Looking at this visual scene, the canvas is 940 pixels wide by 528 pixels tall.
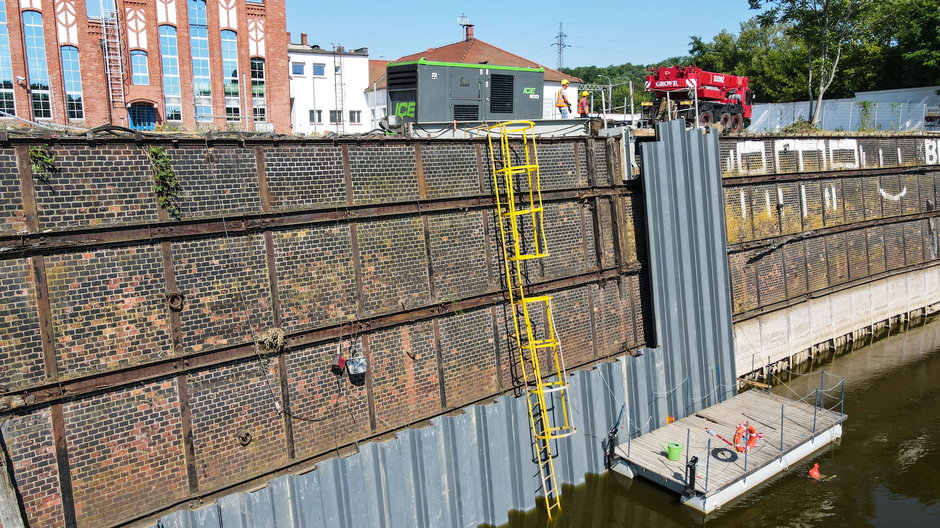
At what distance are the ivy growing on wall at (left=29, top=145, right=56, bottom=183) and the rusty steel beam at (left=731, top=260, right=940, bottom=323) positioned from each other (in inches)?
679

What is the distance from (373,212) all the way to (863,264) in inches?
846

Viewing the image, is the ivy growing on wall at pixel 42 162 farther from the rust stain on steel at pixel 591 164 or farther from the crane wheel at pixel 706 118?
the crane wheel at pixel 706 118

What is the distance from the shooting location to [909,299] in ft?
93.4

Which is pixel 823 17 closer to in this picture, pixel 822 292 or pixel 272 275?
pixel 822 292

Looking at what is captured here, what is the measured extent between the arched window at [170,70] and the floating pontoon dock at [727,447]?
22.5 meters

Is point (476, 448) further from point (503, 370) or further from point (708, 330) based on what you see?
point (708, 330)

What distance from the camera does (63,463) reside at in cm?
988

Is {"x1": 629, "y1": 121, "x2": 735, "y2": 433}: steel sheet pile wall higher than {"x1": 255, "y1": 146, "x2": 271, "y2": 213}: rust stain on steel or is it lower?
lower

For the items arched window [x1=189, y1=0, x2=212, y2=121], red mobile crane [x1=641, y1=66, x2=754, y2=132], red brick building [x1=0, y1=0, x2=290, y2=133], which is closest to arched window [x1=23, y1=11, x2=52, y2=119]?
red brick building [x1=0, y1=0, x2=290, y2=133]

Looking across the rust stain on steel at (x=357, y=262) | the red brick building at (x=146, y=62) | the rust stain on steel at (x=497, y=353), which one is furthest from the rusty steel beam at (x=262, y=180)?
the red brick building at (x=146, y=62)

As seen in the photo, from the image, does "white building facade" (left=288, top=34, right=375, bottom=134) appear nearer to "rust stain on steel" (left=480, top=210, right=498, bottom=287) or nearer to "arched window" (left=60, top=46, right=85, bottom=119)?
"arched window" (left=60, top=46, right=85, bottom=119)

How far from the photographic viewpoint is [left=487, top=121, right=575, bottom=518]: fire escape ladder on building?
48.5ft

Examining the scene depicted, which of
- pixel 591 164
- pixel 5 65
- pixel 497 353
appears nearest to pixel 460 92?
pixel 591 164

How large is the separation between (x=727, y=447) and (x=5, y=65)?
2698 centimetres
